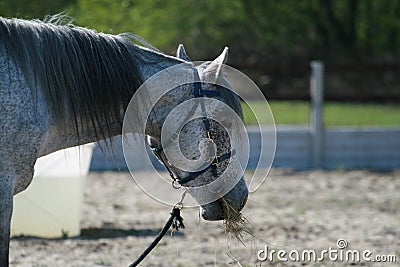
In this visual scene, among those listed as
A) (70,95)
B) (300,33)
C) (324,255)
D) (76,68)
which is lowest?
(324,255)

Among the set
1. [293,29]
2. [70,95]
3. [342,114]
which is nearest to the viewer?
[70,95]

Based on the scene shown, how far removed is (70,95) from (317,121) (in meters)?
7.07

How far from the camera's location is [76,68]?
3516 mm

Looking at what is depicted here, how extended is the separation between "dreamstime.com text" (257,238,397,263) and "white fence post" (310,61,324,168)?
4.72 m

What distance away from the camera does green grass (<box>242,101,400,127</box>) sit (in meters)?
13.3

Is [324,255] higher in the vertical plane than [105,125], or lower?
lower

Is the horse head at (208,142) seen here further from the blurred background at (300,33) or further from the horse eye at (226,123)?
the blurred background at (300,33)

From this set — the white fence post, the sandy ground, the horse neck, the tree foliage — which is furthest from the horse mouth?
the tree foliage

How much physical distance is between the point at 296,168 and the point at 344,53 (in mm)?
10503

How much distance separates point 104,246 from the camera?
5559 mm

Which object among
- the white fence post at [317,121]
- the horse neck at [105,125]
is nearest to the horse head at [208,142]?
the horse neck at [105,125]

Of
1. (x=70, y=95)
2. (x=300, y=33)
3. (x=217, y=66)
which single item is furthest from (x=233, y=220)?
(x=300, y=33)

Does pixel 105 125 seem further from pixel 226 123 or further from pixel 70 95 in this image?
pixel 226 123

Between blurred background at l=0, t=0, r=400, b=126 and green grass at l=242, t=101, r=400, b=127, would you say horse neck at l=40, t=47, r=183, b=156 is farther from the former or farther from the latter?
blurred background at l=0, t=0, r=400, b=126
